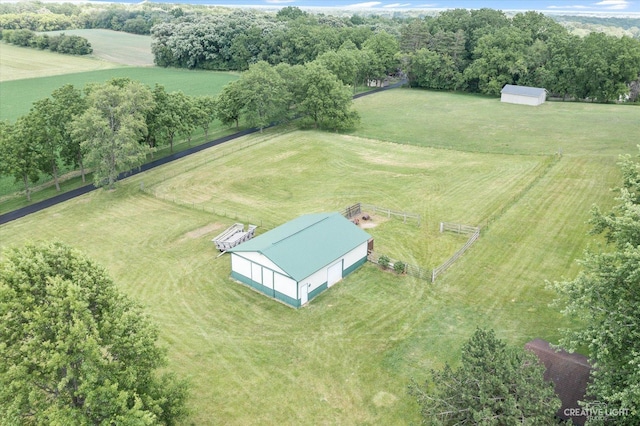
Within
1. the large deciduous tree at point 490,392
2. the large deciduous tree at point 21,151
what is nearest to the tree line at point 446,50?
the large deciduous tree at point 21,151

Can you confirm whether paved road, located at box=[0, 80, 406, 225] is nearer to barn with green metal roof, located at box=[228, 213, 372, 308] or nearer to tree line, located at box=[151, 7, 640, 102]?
barn with green metal roof, located at box=[228, 213, 372, 308]

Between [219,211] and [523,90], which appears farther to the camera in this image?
[523,90]

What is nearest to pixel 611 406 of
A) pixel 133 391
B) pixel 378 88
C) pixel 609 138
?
pixel 133 391

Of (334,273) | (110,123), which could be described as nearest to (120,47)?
(110,123)

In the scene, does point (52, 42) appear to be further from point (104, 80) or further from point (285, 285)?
point (285, 285)

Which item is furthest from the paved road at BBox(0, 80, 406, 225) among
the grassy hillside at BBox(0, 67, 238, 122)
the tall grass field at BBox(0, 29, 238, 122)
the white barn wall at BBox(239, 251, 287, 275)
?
the tall grass field at BBox(0, 29, 238, 122)

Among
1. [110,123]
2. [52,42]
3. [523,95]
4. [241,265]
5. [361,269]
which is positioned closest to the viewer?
[241,265]
